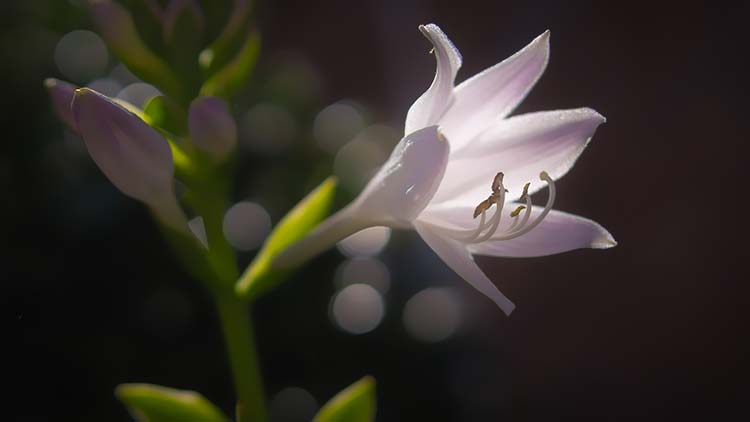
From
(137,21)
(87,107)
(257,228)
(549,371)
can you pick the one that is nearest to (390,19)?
(549,371)

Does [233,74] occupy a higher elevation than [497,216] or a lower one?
higher

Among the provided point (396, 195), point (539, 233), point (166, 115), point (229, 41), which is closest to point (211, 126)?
point (166, 115)

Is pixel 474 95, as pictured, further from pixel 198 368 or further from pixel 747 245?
pixel 747 245

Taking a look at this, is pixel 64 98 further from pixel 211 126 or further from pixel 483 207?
pixel 483 207

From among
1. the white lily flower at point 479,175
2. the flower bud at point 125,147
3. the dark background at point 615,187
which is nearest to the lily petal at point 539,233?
the white lily flower at point 479,175

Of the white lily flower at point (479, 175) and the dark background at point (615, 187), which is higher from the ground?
the white lily flower at point (479, 175)

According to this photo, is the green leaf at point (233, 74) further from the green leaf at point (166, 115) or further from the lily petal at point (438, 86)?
the lily petal at point (438, 86)

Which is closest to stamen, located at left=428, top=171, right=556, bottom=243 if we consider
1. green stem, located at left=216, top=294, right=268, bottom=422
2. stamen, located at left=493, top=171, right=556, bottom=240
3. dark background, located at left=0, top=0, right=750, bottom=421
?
stamen, located at left=493, top=171, right=556, bottom=240
